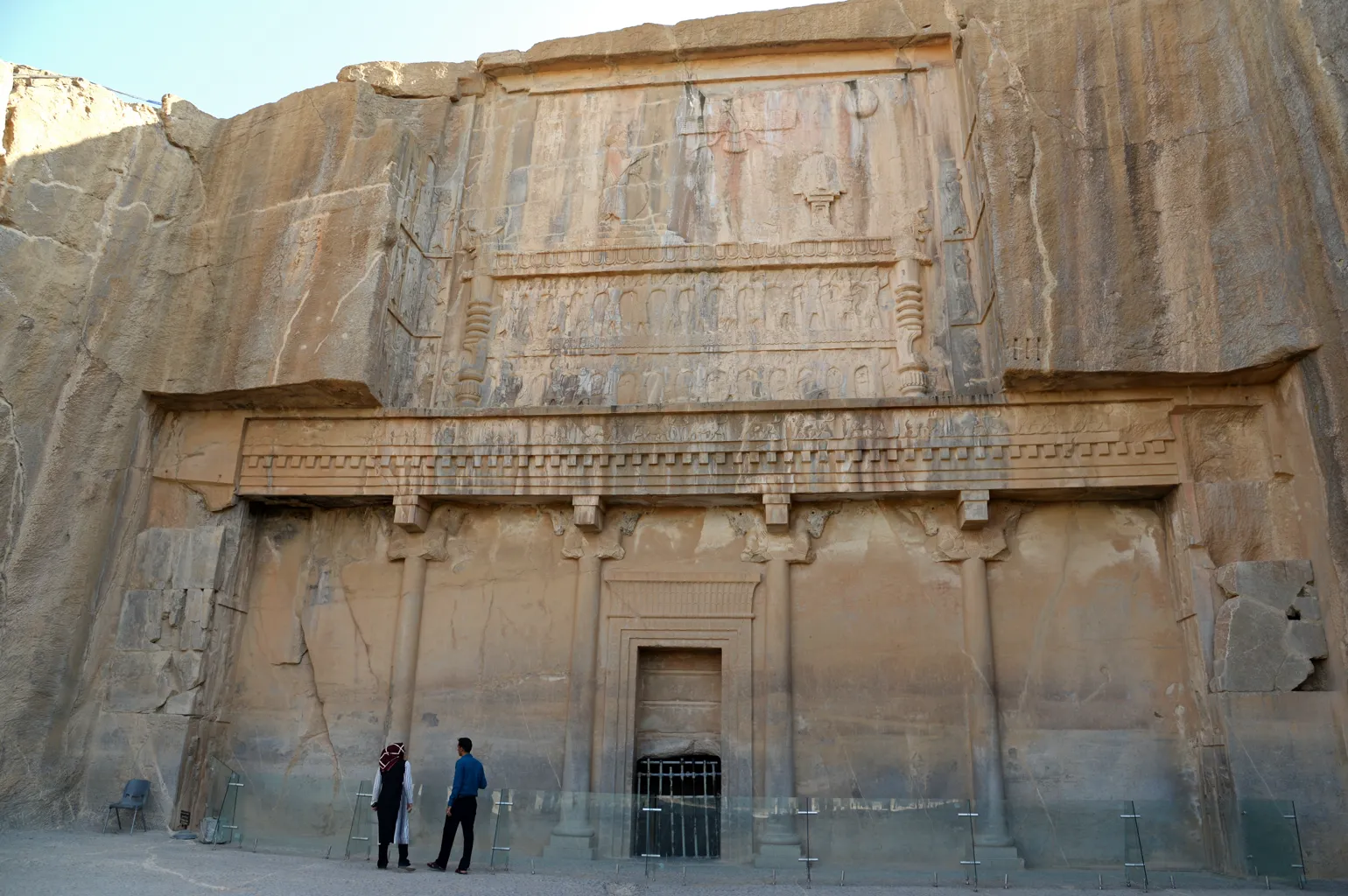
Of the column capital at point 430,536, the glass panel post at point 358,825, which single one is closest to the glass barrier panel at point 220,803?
the glass panel post at point 358,825

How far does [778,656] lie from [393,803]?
2.92 meters

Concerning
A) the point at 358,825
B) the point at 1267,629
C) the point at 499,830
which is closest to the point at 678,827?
the point at 499,830

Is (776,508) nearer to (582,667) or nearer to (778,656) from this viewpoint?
(778,656)

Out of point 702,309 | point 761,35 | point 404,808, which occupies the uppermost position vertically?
point 761,35

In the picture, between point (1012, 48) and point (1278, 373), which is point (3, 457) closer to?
point (1012, 48)

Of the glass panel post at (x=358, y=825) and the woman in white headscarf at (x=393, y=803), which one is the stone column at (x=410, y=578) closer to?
the glass panel post at (x=358, y=825)

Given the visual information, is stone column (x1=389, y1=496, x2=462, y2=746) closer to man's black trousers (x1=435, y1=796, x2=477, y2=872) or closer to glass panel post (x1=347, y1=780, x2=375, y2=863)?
glass panel post (x1=347, y1=780, x2=375, y2=863)

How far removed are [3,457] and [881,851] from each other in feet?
22.3

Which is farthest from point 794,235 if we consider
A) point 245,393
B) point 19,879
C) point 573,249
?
point 19,879

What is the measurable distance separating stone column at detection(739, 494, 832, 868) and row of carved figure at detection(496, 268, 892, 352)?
1582mm

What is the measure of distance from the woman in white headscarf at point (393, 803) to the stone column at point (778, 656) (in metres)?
2.31

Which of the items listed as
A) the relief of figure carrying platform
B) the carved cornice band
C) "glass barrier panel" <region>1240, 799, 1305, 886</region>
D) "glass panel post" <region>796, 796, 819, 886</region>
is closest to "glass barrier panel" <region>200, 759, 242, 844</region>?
the relief of figure carrying platform

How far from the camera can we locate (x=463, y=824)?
613cm

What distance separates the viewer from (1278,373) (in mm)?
7023
